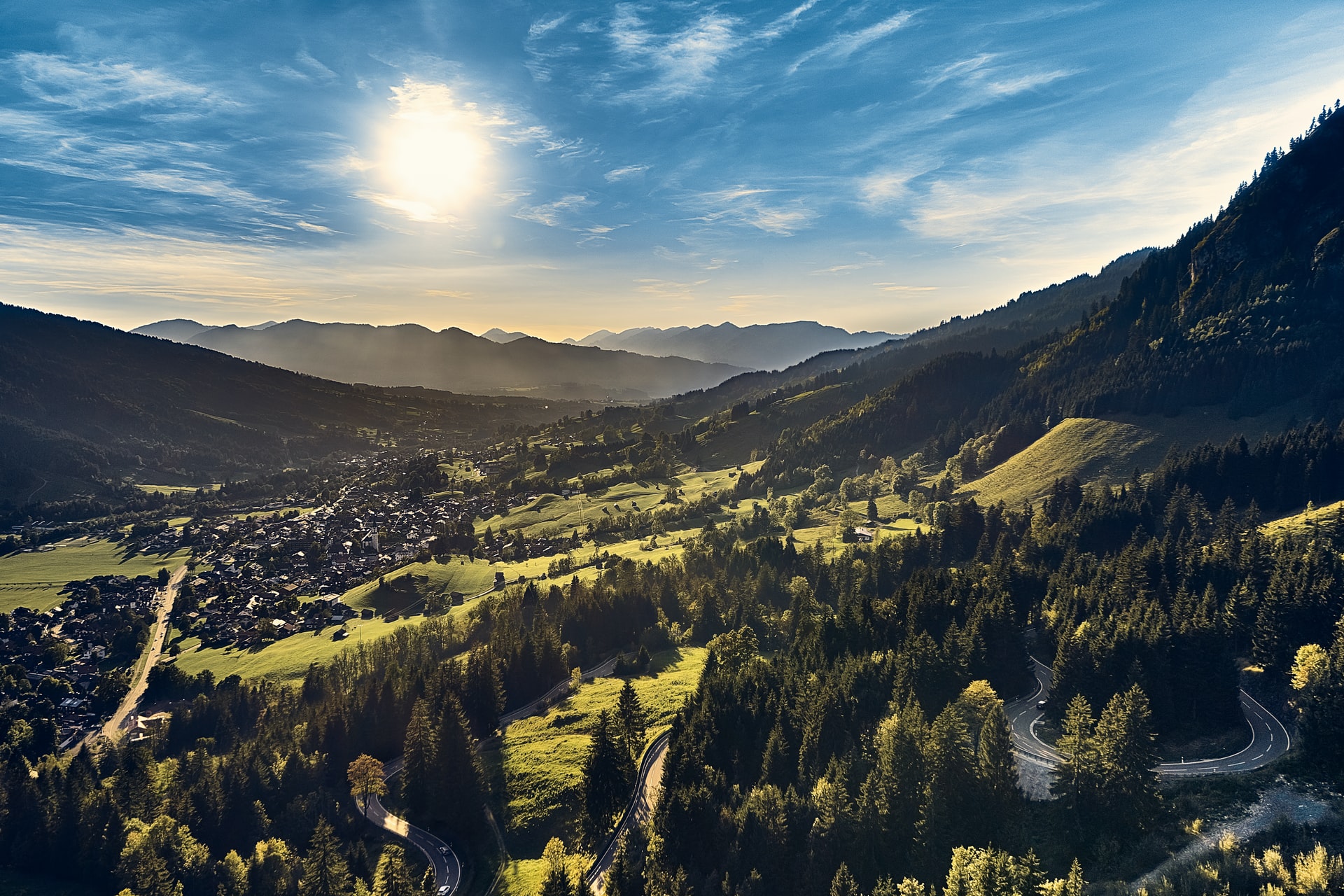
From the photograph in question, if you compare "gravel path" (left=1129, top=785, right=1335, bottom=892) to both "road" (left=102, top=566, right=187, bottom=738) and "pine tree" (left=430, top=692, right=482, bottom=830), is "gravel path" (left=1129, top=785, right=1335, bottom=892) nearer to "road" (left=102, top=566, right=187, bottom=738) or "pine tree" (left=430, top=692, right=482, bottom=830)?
"pine tree" (left=430, top=692, right=482, bottom=830)

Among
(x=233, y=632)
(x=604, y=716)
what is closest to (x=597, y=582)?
(x=604, y=716)

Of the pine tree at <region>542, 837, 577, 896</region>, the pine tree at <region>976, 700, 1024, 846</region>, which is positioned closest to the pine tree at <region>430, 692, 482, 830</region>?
the pine tree at <region>542, 837, 577, 896</region>

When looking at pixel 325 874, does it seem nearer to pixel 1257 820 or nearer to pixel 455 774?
pixel 455 774

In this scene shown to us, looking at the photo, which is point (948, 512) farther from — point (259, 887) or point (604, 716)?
point (259, 887)

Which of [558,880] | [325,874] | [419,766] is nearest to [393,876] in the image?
[325,874]

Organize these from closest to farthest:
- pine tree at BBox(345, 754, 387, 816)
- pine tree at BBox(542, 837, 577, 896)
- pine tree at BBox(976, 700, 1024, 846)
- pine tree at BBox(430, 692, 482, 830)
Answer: pine tree at BBox(976, 700, 1024, 846)
pine tree at BBox(542, 837, 577, 896)
pine tree at BBox(430, 692, 482, 830)
pine tree at BBox(345, 754, 387, 816)

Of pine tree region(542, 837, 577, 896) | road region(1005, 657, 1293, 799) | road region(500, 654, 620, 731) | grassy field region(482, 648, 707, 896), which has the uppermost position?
road region(1005, 657, 1293, 799)
